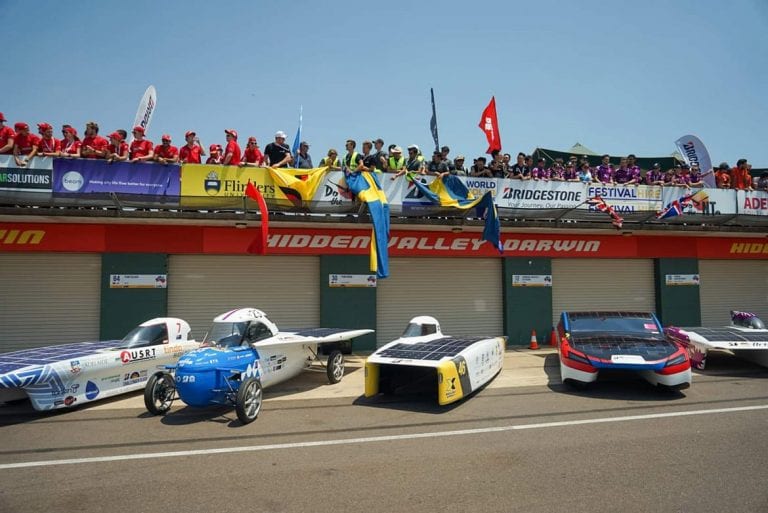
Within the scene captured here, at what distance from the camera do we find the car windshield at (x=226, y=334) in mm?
7609

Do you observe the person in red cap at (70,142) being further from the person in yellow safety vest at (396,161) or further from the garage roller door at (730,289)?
the garage roller door at (730,289)

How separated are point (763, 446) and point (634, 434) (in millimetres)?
1264

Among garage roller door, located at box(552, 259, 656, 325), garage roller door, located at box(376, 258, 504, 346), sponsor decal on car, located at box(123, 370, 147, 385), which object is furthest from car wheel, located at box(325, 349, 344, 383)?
garage roller door, located at box(552, 259, 656, 325)

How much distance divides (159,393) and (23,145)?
7513mm

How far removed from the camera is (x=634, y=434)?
228 inches

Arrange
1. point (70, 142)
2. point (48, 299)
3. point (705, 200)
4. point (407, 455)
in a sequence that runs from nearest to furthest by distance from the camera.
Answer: point (407, 455), point (70, 142), point (48, 299), point (705, 200)

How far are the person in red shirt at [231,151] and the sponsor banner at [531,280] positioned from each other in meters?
8.68

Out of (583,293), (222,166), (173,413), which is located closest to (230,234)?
(222,166)

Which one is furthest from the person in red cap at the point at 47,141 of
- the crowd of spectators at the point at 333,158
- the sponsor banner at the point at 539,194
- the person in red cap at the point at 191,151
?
the sponsor banner at the point at 539,194

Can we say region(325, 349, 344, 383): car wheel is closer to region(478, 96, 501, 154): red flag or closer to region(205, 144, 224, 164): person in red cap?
region(205, 144, 224, 164): person in red cap

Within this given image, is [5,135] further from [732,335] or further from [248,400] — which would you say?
[732,335]

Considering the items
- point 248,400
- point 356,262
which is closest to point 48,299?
point 356,262

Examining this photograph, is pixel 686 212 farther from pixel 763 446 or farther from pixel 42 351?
pixel 42 351

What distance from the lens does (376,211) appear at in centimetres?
1168
